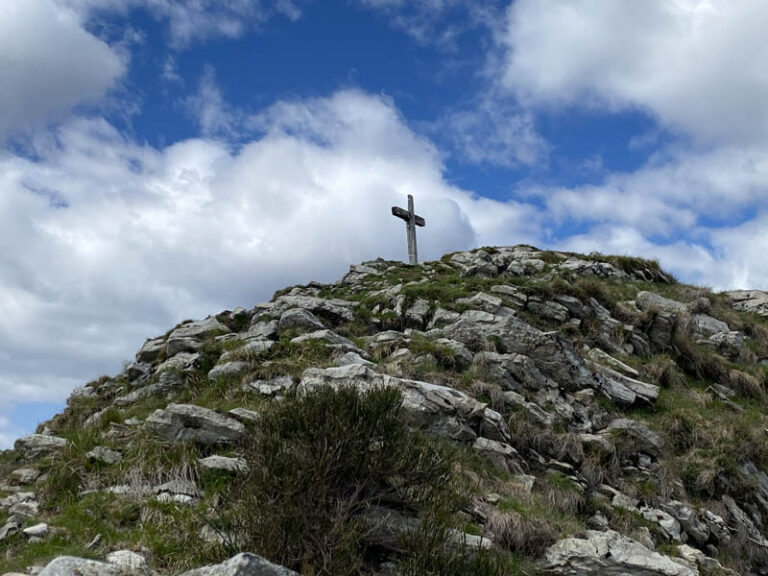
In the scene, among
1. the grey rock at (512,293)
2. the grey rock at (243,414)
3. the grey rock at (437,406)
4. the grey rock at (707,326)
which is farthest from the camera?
the grey rock at (707,326)

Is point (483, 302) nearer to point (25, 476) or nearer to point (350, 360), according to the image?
point (350, 360)

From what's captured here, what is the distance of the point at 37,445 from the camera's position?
1150 cm

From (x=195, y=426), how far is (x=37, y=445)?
385 cm

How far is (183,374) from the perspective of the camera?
14383 millimetres

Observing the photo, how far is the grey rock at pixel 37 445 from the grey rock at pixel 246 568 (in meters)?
7.11

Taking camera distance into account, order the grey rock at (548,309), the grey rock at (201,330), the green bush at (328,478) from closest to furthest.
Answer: the green bush at (328,478) → the grey rock at (201,330) → the grey rock at (548,309)

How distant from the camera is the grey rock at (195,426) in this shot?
31.7 ft

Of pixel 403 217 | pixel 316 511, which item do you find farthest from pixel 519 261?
pixel 316 511

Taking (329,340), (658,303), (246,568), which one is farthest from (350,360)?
(658,303)

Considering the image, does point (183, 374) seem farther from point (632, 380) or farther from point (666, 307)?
point (666, 307)

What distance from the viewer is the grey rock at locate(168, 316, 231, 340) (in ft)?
57.3

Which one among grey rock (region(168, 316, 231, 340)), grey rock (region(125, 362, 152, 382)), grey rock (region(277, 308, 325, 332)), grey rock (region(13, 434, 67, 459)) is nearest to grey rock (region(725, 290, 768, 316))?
grey rock (region(277, 308, 325, 332))

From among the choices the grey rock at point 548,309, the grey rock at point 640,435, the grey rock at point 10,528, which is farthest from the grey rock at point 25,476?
the grey rock at point 548,309

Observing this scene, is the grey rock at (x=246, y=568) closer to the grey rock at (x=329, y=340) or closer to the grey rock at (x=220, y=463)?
the grey rock at (x=220, y=463)
